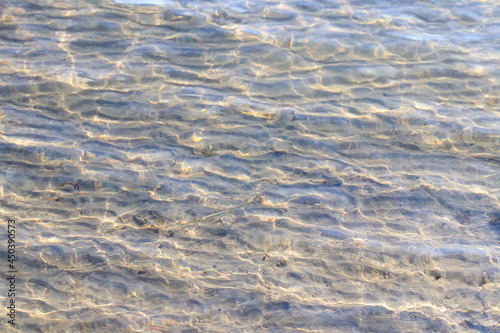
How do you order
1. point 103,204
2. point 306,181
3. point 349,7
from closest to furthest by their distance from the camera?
point 103,204, point 306,181, point 349,7

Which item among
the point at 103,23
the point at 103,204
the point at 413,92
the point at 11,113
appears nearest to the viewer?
the point at 103,204

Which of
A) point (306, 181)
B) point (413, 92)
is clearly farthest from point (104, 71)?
point (413, 92)

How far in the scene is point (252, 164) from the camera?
408 cm

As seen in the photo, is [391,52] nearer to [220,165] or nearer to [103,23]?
[220,165]

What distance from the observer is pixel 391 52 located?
522 centimetres

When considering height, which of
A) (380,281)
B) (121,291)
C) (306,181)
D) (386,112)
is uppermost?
(386,112)

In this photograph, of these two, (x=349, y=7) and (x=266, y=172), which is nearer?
(x=266, y=172)

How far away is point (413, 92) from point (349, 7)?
1888 millimetres

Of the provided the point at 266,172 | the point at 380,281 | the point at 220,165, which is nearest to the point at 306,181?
the point at 266,172

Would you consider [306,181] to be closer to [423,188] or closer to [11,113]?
[423,188]

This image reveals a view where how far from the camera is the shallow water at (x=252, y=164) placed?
3.08 meters

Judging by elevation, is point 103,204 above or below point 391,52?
below

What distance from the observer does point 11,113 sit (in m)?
4.38

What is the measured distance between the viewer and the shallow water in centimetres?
308
